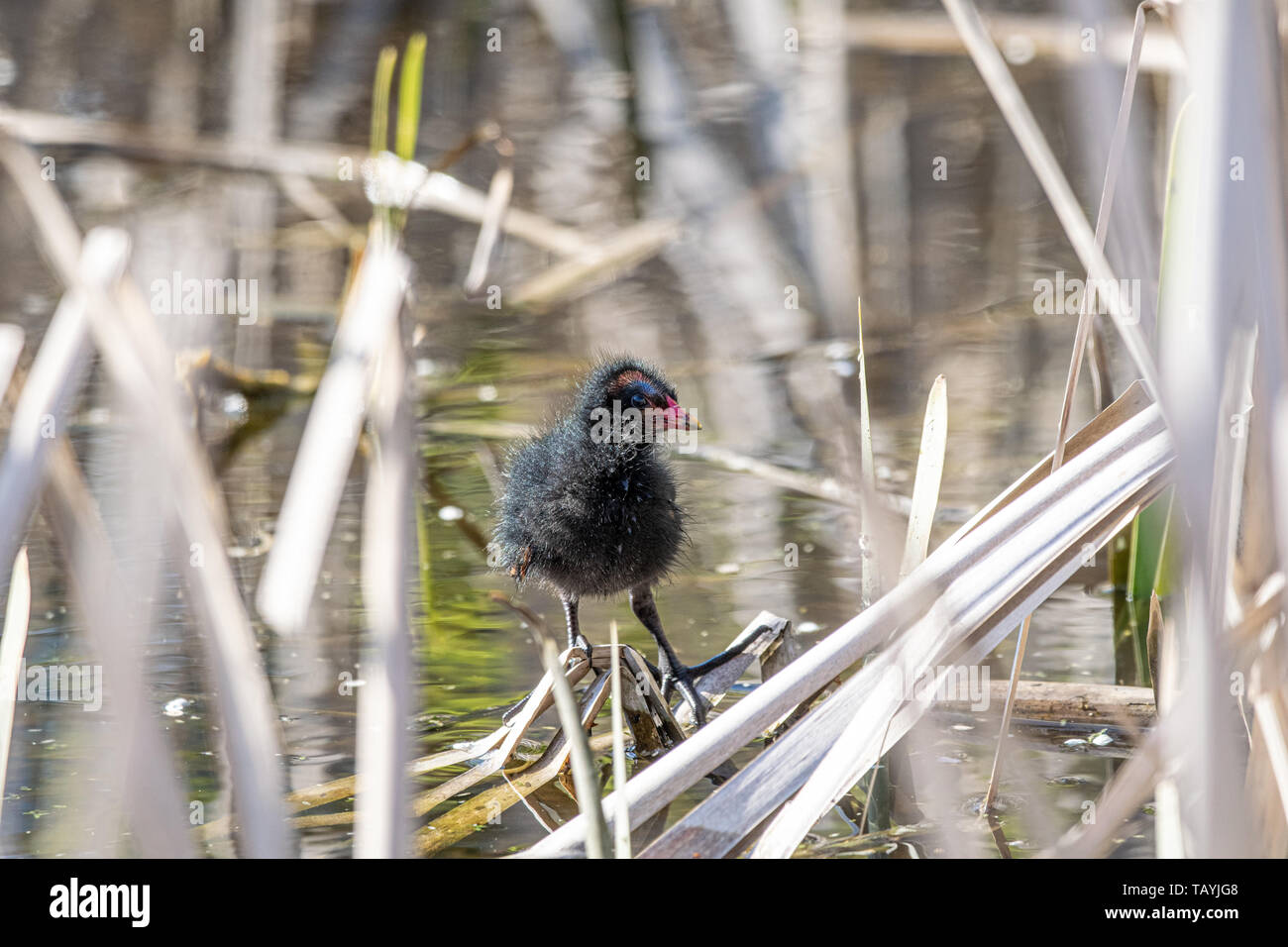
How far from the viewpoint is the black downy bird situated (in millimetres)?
2357

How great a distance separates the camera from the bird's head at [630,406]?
247 cm

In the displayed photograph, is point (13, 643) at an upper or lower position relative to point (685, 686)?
upper

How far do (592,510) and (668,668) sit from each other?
31cm

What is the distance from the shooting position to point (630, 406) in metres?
2.48

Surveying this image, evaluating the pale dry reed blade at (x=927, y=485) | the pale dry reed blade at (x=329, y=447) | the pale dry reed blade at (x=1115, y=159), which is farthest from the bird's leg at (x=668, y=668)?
the pale dry reed blade at (x=329, y=447)

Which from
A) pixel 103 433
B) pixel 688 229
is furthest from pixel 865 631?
pixel 688 229

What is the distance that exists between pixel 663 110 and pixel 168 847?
5.66 m

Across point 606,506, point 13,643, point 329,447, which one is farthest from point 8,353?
point 606,506

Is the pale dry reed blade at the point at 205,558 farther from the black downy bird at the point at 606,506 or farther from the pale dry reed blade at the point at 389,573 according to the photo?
the black downy bird at the point at 606,506

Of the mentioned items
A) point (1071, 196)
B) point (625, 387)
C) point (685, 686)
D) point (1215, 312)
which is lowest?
point (685, 686)

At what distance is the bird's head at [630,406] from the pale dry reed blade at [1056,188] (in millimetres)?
881

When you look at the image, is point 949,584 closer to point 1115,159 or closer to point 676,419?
point 1115,159

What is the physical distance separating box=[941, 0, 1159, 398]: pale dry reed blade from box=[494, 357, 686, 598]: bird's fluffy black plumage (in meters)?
0.92
